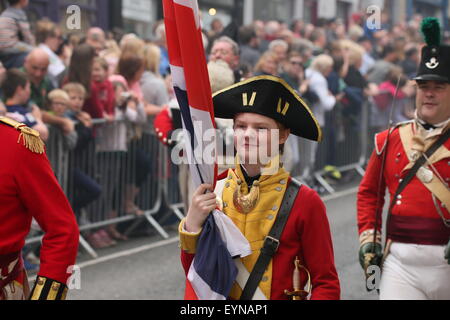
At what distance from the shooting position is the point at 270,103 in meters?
4.16

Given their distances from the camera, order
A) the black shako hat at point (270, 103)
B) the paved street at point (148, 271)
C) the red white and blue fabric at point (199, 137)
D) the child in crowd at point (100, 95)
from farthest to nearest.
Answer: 1. the child in crowd at point (100, 95)
2. the paved street at point (148, 271)
3. the black shako hat at point (270, 103)
4. the red white and blue fabric at point (199, 137)

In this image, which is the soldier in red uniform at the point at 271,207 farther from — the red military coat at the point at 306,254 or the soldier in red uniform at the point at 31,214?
the soldier in red uniform at the point at 31,214

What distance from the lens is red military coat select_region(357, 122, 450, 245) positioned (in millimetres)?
5438

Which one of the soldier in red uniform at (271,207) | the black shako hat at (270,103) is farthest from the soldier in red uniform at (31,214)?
the black shako hat at (270,103)

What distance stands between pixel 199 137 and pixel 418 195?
213 centimetres

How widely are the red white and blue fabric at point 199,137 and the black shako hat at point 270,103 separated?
1.30ft

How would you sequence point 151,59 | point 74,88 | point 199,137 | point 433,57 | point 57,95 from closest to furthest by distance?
point 199,137 → point 433,57 → point 57,95 → point 74,88 → point 151,59

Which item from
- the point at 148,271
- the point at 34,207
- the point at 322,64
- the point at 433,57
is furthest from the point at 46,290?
the point at 322,64

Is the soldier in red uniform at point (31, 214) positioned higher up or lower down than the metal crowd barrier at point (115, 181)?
higher up

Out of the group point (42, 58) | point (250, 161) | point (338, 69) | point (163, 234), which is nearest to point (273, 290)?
point (250, 161)

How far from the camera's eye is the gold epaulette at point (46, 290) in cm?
388

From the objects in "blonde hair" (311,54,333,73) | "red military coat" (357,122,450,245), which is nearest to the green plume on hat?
"red military coat" (357,122,450,245)

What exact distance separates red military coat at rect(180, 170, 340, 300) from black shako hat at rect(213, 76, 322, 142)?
13.5 inches

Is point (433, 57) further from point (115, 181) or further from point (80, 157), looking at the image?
point (115, 181)
